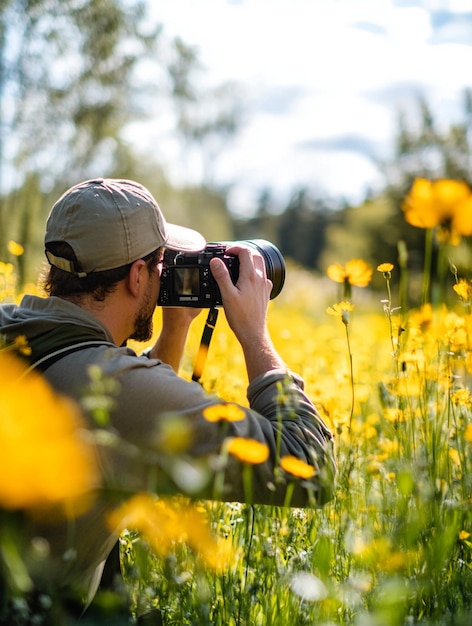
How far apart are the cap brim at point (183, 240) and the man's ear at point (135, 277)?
0.50ft

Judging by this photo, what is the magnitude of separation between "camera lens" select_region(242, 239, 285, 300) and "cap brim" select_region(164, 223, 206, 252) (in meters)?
0.16

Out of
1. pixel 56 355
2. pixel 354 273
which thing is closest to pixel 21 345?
pixel 56 355

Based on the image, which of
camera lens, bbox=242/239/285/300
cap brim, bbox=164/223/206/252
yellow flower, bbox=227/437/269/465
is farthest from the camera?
camera lens, bbox=242/239/285/300

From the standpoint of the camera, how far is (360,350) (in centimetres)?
402

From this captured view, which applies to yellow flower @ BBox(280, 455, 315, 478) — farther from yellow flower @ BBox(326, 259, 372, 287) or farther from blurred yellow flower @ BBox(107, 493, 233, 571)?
yellow flower @ BBox(326, 259, 372, 287)

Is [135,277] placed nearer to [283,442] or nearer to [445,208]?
[283,442]

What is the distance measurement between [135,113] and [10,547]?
12740 mm

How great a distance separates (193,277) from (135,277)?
0.28 meters

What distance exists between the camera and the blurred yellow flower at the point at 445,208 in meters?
1.16

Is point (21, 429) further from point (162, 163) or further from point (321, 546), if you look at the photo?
point (162, 163)

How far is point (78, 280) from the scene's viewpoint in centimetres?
159

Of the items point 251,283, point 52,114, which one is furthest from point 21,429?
point 52,114

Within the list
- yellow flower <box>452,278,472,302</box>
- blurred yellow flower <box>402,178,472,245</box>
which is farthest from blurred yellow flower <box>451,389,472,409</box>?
blurred yellow flower <box>402,178,472,245</box>

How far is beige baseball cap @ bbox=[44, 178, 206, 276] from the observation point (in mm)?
1575
